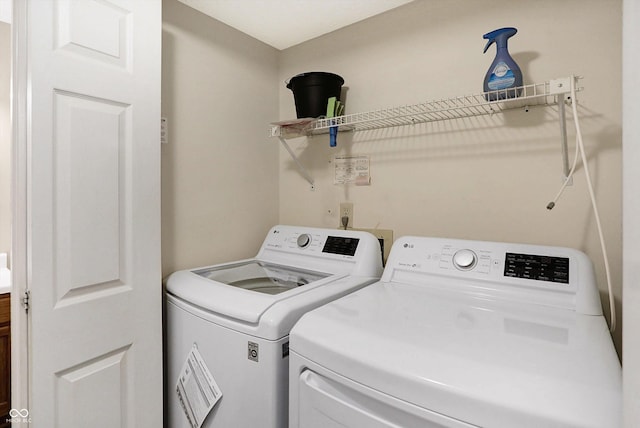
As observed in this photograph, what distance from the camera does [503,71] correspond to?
120 centimetres

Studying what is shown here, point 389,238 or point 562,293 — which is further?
point 389,238

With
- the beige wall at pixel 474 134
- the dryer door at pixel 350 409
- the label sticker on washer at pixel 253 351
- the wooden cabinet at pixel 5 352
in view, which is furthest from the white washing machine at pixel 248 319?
the wooden cabinet at pixel 5 352

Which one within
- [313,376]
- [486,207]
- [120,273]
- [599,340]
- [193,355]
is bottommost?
[193,355]

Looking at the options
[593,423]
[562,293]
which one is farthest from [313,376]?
[562,293]

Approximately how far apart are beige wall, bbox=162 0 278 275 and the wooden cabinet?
1.01 meters

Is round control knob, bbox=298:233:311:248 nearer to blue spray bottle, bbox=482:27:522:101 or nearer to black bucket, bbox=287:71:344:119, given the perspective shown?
black bucket, bbox=287:71:344:119

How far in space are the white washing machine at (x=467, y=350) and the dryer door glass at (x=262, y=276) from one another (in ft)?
1.10

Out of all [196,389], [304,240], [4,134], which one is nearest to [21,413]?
[196,389]

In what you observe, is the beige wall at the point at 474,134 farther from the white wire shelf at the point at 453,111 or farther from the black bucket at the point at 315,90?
the black bucket at the point at 315,90

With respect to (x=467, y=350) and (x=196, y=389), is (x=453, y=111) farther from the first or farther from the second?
(x=196, y=389)

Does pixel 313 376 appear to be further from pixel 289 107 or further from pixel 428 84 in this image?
pixel 289 107

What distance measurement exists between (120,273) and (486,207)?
1.51 m

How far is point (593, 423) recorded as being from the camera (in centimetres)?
53

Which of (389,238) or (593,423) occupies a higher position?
(389,238)
